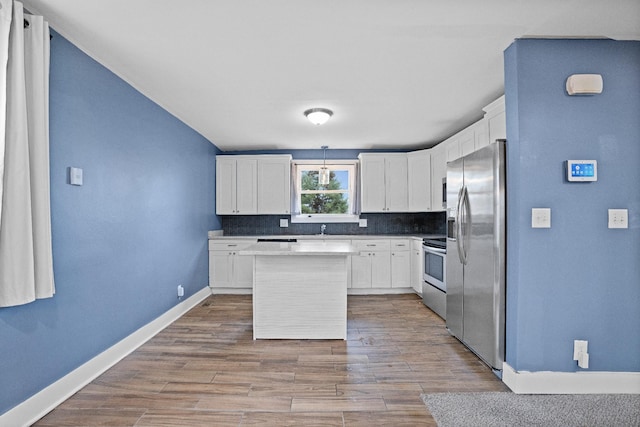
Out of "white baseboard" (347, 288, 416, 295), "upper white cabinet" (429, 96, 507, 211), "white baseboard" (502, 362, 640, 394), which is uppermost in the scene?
"upper white cabinet" (429, 96, 507, 211)

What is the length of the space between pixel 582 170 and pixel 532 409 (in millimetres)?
1577

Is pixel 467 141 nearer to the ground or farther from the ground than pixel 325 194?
farther from the ground

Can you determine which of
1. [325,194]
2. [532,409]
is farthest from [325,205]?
[532,409]

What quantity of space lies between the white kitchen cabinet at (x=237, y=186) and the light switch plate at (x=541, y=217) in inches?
163

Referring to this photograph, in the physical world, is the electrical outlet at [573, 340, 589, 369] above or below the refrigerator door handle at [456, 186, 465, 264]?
below

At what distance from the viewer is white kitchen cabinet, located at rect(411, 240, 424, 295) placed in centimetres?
486

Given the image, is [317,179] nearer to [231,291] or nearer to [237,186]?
[237,186]

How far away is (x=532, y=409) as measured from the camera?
7.02ft

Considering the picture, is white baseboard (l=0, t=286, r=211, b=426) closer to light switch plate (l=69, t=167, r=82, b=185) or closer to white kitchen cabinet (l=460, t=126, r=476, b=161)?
light switch plate (l=69, t=167, r=82, b=185)

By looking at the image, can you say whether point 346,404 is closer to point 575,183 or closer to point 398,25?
point 575,183

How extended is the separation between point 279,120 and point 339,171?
2.05 meters

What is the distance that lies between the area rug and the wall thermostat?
144 centimetres

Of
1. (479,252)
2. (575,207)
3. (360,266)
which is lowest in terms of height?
(360,266)

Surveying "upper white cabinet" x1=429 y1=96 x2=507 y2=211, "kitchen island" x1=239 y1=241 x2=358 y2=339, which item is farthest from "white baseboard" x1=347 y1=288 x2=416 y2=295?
"kitchen island" x1=239 y1=241 x2=358 y2=339
